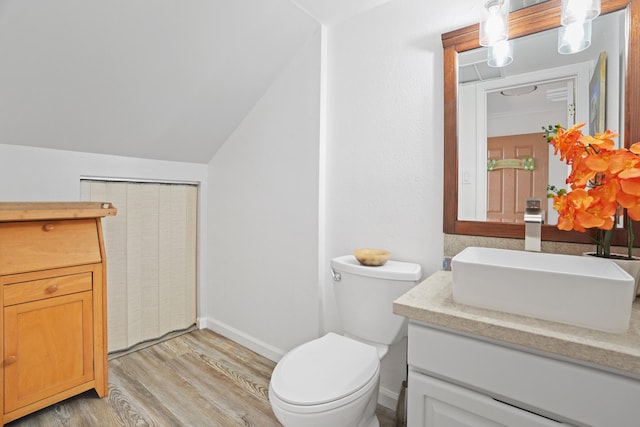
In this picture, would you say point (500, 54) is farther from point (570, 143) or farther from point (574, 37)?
point (570, 143)

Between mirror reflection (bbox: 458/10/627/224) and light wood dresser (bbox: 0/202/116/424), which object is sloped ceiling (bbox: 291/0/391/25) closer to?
mirror reflection (bbox: 458/10/627/224)

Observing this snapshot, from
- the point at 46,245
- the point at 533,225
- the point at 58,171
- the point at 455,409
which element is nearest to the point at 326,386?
the point at 455,409

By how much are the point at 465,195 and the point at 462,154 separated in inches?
7.4

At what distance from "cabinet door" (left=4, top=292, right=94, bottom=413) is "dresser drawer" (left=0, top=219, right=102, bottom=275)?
18 centimetres

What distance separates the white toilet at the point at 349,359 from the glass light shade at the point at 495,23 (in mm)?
1034

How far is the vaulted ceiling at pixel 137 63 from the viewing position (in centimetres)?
143

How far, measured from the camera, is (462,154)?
1456mm

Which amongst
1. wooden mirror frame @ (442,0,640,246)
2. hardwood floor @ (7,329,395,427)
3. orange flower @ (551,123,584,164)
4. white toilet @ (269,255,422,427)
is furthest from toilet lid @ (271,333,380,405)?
orange flower @ (551,123,584,164)

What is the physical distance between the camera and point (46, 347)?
1549 millimetres

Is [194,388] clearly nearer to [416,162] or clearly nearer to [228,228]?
[228,228]

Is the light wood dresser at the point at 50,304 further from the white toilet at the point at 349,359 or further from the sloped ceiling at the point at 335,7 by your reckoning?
the sloped ceiling at the point at 335,7

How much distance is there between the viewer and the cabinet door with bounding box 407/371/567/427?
82cm

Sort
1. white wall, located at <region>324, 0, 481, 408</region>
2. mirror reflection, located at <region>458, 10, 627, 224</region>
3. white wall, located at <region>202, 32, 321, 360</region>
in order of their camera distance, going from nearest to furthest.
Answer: mirror reflection, located at <region>458, 10, 627, 224</region> → white wall, located at <region>324, 0, 481, 408</region> → white wall, located at <region>202, 32, 321, 360</region>

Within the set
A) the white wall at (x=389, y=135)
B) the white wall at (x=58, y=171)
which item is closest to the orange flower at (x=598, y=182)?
the white wall at (x=389, y=135)
